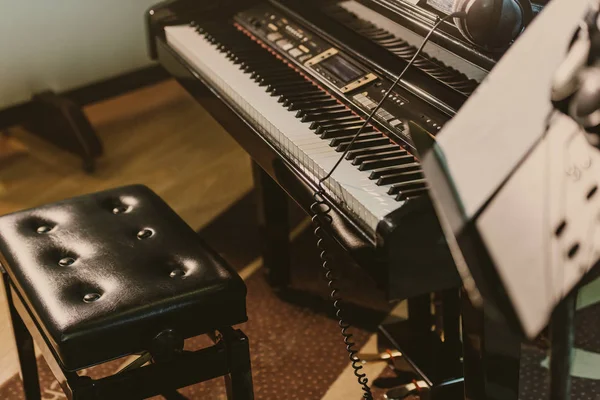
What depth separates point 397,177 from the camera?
116cm

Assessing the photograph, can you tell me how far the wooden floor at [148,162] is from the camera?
2589 mm

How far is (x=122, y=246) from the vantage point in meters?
1.41

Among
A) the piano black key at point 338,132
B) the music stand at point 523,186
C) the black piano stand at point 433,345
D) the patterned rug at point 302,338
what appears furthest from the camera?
the patterned rug at point 302,338

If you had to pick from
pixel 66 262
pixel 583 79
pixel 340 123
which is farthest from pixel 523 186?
pixel 66 262

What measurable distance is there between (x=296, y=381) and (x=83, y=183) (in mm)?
1245

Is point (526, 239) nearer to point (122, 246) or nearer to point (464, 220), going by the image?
point (464, 220)

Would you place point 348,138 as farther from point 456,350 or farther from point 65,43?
point 65,43

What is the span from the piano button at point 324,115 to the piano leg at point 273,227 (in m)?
0.51

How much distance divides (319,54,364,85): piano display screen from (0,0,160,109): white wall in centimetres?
150

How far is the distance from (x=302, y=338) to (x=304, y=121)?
0.72 meters

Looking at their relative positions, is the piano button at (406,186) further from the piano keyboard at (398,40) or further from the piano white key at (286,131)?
the piano keyboard at (398,40)

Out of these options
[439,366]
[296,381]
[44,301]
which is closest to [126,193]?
[44,301]

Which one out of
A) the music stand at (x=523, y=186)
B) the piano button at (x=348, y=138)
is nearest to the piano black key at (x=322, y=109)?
the piano button at (x=348, y=138)

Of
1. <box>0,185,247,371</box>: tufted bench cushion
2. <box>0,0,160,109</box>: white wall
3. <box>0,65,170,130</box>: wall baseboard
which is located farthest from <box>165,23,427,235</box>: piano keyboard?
<box>0,65,170,130</box>: wall baseboard
